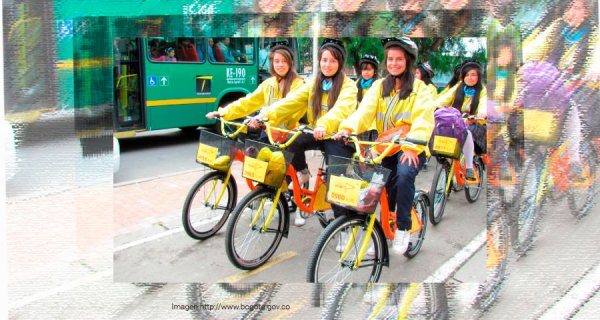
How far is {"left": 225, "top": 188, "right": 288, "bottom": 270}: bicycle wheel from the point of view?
10.8 feet

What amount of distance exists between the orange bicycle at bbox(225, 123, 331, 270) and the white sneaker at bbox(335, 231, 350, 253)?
68cm

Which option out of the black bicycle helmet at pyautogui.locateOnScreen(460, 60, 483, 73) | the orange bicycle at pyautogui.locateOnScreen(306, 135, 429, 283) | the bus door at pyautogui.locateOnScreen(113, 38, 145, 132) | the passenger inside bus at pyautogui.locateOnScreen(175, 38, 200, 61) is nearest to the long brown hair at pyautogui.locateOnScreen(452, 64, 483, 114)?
the black bicycle helmet at pyautogui.locateOnScreen(460, 60, 483, 73)

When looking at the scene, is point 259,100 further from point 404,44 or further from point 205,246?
point 404,44

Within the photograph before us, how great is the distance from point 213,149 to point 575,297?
8.19ft

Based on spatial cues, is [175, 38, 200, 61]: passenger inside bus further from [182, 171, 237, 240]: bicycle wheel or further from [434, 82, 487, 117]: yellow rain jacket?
[434, 82, 487, 117]: yellow rain jacket

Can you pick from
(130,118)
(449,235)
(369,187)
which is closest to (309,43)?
(369,187)

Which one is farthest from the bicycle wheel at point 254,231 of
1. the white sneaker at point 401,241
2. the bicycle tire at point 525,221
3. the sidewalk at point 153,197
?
the bicycle tire at point 525,221

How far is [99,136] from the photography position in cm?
290

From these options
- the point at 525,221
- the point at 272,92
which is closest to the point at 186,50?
the point at 272,92

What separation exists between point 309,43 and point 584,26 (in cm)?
158

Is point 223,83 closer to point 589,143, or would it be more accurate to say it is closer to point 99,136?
point 99,136

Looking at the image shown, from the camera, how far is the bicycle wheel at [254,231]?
3.30m

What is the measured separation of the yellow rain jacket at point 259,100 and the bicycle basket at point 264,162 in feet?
1.95

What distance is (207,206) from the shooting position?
386 centimetres
